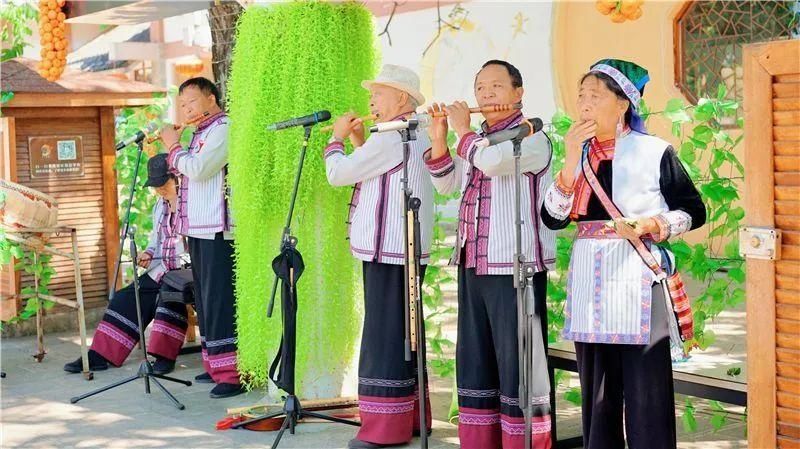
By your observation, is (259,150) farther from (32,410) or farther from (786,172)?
(786,172)

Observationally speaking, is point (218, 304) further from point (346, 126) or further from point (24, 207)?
point (346, 126)

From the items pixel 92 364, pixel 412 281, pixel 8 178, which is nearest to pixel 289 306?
pixel 412 281

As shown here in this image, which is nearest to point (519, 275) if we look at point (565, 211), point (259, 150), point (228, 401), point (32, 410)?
point (565, 211)

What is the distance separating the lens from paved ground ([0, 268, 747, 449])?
525 centimetres

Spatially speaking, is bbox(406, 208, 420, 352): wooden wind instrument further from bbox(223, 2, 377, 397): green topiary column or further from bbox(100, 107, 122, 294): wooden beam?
bbox(100, 107, 122, 294): wooden beam

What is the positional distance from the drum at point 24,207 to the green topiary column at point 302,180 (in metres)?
1.60

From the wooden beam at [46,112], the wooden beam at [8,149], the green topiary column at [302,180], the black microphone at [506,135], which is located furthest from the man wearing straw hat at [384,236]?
the wooden beam at [46,112]

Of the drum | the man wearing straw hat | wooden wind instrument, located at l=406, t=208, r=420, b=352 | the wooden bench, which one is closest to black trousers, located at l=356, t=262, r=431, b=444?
the man wearing straw hat

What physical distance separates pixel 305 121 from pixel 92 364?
2924 mm

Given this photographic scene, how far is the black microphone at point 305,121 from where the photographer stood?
4953 millimetres

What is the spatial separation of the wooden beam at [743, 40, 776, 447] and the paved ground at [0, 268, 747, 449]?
52.4 inches

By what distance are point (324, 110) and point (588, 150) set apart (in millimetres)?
1680

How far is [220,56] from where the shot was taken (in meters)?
7.21

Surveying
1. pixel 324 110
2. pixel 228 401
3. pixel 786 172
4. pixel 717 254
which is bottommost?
pixel 228 401
